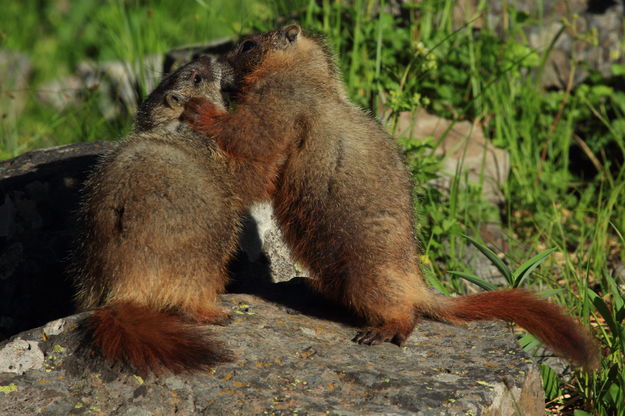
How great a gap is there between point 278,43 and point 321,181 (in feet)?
3.28

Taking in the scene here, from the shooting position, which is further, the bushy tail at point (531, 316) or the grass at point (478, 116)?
the grass at point (478, 116)

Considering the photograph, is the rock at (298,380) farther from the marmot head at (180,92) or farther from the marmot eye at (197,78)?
the marmot eye at (197,78)

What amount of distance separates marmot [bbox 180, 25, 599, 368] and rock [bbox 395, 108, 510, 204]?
1.97m

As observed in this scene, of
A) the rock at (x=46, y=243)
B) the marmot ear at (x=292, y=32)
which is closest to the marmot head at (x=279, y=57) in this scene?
the marmot ear at (x=292, y=32)

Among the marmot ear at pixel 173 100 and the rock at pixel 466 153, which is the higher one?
the marmot ear at pixel 173 100

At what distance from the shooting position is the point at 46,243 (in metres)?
4.34

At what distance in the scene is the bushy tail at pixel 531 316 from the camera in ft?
11.3

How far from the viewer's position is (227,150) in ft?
12.6

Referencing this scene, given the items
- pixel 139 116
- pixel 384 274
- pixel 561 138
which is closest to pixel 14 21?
pixel 139 116

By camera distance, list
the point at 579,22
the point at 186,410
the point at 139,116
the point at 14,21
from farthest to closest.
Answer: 1. the point at 14,21
2. the point at 579,22
3. the point at 139,116
4. the point at 186,410

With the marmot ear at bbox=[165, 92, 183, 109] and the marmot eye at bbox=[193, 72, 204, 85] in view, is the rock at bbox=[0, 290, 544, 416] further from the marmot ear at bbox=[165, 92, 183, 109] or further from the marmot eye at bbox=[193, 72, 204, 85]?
the marmot eye at bbox=[193, 72, 204, 85]

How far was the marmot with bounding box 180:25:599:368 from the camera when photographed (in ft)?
11.8

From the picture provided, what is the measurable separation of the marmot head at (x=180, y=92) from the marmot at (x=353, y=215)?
18 centimetres

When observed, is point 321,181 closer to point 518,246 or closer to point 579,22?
point 518,246
